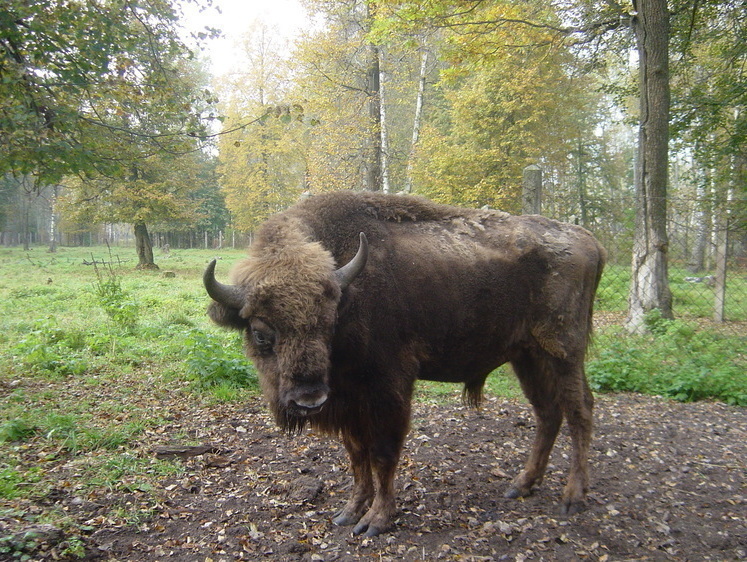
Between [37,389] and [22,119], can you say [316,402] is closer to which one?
[22,119]

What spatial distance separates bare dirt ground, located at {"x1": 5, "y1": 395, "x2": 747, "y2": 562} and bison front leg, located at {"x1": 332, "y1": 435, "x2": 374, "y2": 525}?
0.42 feet

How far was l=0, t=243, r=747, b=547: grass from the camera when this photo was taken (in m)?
3.92

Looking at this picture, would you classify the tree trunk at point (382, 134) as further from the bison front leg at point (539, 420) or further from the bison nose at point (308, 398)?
the bison nose at point (308, 398)

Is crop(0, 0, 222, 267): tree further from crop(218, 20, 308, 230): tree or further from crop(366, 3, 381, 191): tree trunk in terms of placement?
crop(218, 20, 308, 230): tree

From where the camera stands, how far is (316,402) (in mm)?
2791

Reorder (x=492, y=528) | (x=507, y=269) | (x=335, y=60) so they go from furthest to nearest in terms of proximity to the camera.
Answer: (x=335, y=60)
(x=507, y=269)
(x=492, y=528)

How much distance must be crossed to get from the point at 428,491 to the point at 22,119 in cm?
464

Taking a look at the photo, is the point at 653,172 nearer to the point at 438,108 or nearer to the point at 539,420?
the point at 539,420

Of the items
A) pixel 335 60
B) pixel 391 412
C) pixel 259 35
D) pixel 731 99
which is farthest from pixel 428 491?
pixel 259 35

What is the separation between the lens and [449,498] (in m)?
3.87

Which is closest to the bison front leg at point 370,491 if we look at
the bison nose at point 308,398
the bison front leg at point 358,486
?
the bison front leg at point 358,486

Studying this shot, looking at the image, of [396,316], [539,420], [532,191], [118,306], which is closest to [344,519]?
[396,316]

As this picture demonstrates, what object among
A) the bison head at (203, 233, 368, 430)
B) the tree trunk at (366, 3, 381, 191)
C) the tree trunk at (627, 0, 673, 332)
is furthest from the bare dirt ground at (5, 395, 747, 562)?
the tree trunk at (366, 3, 381, 191)

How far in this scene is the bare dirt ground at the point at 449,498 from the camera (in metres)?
3.16
